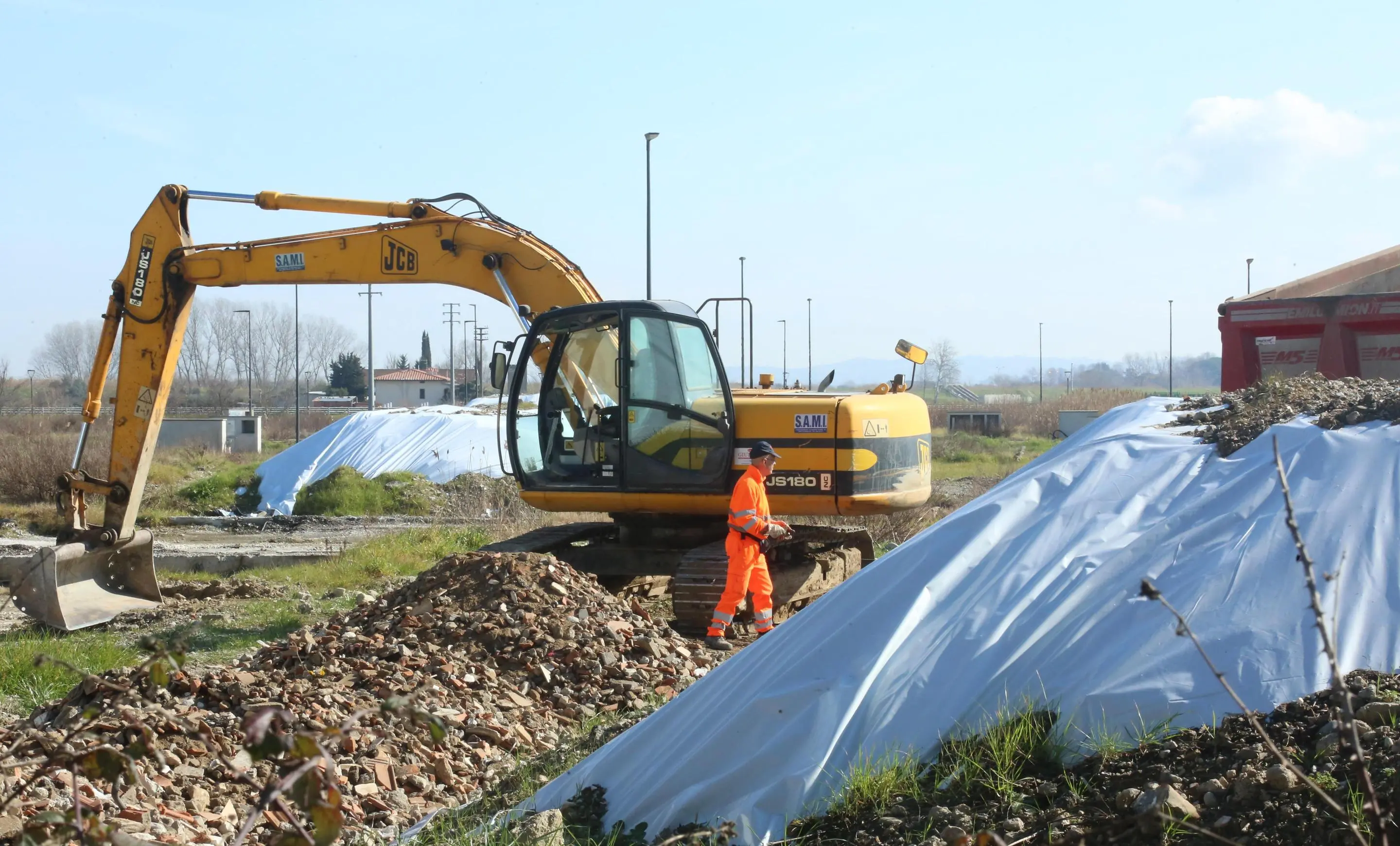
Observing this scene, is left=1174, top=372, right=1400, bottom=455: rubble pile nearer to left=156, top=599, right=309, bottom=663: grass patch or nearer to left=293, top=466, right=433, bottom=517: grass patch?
left=156, top=599, right=309, bottom=663: grass patch

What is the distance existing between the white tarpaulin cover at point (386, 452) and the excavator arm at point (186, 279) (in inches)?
533

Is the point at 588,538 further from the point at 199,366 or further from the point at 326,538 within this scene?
the point at 199,366

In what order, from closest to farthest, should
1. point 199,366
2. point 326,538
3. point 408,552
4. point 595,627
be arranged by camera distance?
point 595,627
point 408,552
point 326,538
point 199,366

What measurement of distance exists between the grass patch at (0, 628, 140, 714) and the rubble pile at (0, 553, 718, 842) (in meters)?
0.97

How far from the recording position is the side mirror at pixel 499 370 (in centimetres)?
1023

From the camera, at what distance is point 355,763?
575 centimetres

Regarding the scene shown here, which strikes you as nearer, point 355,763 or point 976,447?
point 355,763

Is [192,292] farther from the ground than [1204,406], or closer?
farther from the ground

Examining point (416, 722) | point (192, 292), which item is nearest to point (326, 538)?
Result: point (192, 292)

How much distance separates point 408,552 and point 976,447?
29.3 m

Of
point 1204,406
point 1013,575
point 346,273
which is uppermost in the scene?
point 346,273

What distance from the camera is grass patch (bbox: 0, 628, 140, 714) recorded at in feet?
26.0

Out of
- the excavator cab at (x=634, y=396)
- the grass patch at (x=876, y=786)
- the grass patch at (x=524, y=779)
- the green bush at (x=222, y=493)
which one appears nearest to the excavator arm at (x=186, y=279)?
the excavator cab at (x=634, y=396)

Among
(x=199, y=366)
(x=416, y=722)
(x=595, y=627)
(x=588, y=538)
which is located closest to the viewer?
(x=416, y=722)
